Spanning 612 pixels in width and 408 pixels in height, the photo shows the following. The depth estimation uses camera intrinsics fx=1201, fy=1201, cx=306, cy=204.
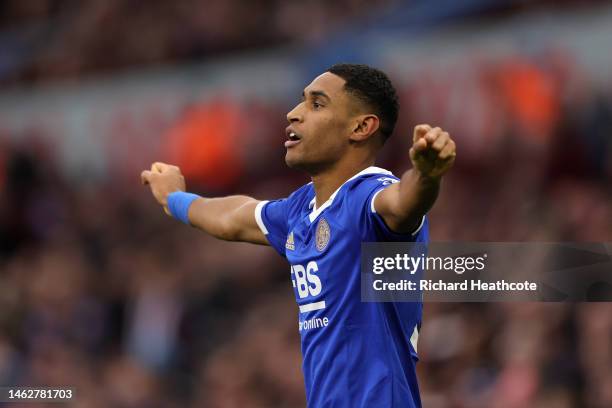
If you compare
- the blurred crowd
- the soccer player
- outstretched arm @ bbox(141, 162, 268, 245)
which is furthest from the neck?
the blurred crowd

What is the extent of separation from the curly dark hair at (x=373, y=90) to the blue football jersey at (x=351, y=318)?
0.91 feet

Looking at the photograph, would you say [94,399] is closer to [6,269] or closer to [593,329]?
[6,269]

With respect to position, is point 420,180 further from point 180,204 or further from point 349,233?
point 180,204

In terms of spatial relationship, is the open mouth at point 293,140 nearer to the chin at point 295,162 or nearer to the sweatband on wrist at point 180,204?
the chin at point 295,162

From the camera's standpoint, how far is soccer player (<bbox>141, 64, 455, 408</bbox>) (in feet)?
16.2

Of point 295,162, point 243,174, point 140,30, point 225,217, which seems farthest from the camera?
point 140,30

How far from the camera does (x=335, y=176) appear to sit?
5.36 meters

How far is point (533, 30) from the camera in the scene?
11.2 meters

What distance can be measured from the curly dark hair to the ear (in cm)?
5

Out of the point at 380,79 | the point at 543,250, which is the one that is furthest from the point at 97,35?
the point at 380,79

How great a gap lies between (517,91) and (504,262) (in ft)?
11.1

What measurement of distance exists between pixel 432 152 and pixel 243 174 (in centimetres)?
965

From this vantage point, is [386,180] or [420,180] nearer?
[420,180]

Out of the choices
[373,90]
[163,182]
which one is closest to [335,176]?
[373,90]
